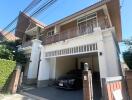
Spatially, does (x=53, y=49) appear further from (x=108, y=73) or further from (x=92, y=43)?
(x=108, y=73)

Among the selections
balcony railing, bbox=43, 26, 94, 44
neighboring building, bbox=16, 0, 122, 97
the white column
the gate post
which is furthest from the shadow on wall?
the white column

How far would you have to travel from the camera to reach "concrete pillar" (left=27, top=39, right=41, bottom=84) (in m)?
12.8

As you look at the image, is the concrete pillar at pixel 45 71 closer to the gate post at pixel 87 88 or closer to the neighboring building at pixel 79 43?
the neighboring building at pixel 79 43

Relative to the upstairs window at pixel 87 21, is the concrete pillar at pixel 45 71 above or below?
below

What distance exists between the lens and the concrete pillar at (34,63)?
1276cm

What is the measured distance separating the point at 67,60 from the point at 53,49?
4163 millimetres

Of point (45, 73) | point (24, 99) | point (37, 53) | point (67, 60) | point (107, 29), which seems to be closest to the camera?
point (24, 99)

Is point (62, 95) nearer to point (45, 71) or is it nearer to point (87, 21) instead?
point (45, 71)

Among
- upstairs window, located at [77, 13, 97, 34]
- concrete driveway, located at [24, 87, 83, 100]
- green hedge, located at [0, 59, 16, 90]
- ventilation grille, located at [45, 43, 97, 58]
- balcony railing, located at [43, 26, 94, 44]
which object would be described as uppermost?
upstairs window, located at [77, 13, 97, 34]

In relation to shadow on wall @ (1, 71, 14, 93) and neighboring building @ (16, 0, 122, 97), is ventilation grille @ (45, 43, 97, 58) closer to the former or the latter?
neighboring building @ (16, 0, 122, 97)

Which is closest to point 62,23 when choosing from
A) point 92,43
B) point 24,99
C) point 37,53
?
point 37,53

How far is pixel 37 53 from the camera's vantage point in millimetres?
13883

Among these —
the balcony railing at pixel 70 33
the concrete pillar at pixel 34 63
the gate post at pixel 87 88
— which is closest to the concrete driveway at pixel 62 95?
the gate post at pixel 87 88

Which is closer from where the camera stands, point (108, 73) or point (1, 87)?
point (108, 73)
